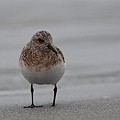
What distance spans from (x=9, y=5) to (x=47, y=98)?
10.6 metres

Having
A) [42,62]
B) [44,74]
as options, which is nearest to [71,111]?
[44,74]

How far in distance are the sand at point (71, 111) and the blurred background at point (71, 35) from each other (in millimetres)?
1758

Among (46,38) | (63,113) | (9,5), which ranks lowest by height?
(63,113)

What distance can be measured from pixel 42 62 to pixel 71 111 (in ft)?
2.53

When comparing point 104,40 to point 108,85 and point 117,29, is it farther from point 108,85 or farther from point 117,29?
point 108,85

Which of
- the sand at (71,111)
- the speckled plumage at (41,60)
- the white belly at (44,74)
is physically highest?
the speckled plumage at (41,60)

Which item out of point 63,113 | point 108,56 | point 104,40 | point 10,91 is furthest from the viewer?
point 104,40

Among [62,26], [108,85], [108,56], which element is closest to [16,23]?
[62,26]

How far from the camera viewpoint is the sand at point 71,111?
6312 mm

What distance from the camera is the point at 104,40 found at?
13.5 meters

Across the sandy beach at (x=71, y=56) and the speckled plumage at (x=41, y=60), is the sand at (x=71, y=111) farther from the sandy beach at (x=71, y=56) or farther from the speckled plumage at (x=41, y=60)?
the speckled plumage at (x=41, y=60)

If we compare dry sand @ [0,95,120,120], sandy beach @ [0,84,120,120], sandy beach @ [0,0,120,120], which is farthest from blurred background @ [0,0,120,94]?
dry sand @ [0,95,120,120]

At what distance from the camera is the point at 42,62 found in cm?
703

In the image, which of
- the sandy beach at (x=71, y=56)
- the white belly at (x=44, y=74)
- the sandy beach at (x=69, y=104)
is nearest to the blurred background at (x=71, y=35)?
the sandy beach at (x=71, y=56)
